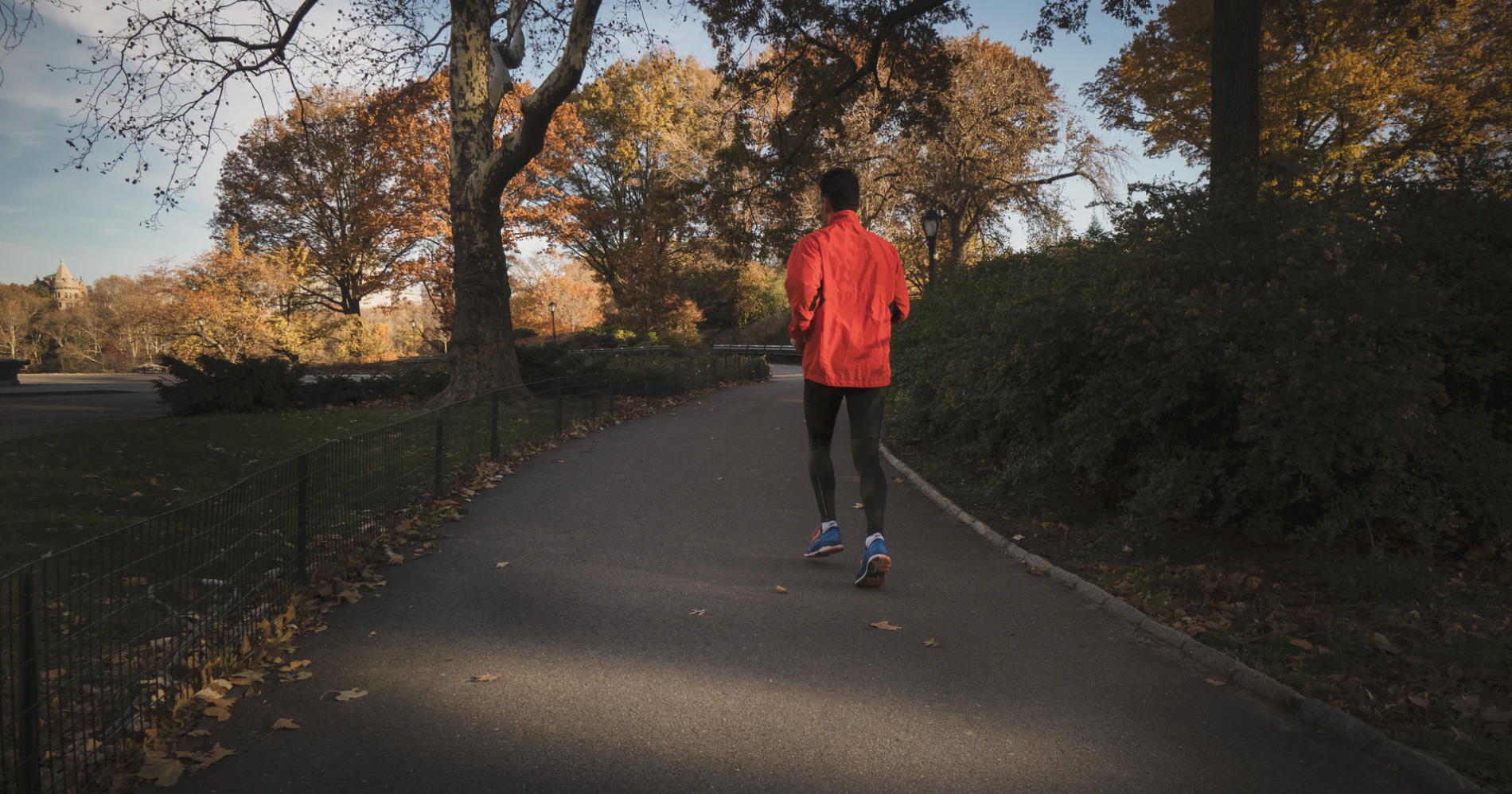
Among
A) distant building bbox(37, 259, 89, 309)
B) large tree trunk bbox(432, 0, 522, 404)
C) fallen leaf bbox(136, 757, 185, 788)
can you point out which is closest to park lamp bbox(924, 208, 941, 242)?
large tree trunk bbox(432, 0, 522, 404)

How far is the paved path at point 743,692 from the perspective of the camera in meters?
3.00

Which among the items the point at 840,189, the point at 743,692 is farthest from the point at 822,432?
the point at 743,692

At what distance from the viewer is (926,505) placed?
8062 mm

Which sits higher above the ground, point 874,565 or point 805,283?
point 805,283

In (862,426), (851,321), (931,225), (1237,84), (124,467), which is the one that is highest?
(931,225)

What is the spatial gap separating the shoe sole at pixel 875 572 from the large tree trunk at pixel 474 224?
11.2 metres

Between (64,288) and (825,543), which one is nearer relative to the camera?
(825,543)

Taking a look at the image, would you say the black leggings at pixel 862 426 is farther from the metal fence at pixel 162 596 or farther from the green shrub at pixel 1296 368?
the metal fence at pixel 162 596

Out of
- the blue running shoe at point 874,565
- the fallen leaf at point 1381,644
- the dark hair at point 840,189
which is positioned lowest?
the fallen leaf at point 1381,644

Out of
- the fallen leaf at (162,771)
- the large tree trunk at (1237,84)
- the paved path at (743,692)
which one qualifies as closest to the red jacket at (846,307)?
the paved path at (743,692)

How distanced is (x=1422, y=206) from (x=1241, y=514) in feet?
7.58

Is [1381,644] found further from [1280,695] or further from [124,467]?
[124,467]

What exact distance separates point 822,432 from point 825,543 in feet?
2.79

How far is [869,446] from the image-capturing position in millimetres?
5164
